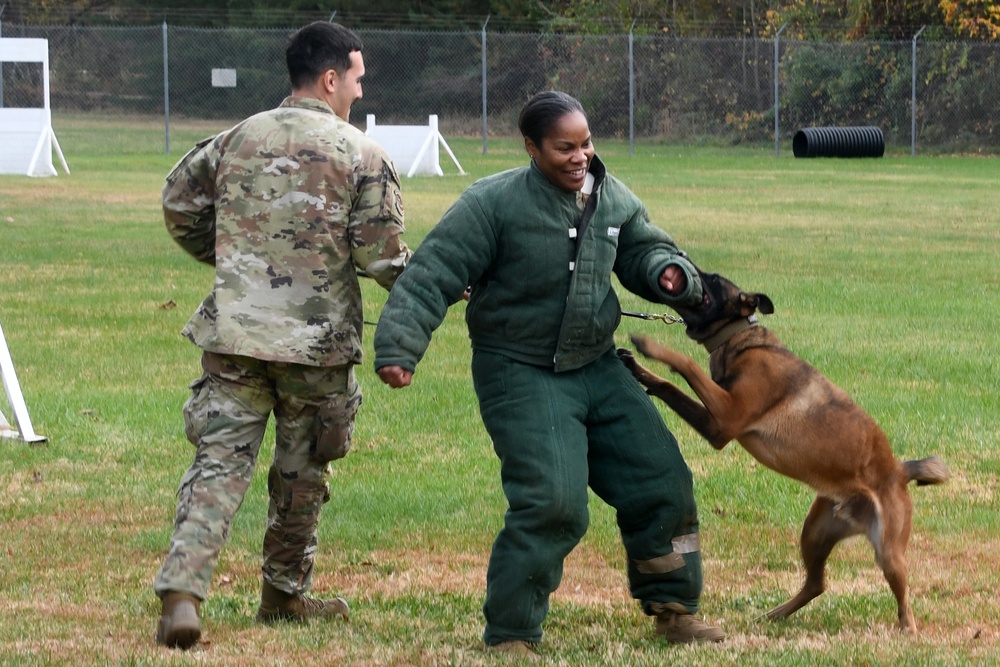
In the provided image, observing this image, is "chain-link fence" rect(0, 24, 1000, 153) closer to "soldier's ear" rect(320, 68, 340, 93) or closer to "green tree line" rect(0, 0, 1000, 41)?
"green tree line" rect(0, 0, 1000, 41)

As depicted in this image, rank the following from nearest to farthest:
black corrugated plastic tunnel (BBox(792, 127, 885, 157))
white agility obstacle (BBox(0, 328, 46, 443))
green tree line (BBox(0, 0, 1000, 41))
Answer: white agility obstacle (BBox(0, 328, 46, 443)) < black corrugated plastic tunnel (BBox(792, 127, 885, 157)) < green tree line (BBox(0, 0, 1000, 41))

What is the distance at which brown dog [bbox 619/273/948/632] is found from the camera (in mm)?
4828

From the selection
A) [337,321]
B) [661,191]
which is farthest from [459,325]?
[661,191]

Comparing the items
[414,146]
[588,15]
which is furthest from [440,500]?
[588,15]

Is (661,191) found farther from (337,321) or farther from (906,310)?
(337,321)

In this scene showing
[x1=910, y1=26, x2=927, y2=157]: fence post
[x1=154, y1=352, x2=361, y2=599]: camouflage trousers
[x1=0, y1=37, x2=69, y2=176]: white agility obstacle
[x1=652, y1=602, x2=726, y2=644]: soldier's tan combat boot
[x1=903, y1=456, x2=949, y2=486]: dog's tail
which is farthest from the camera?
[x1=910, y1=26, x2=927, y2=157]: fence post

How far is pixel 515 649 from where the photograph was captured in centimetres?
440

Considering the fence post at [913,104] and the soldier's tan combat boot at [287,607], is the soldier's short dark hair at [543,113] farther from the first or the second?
the fence post at [913,104]

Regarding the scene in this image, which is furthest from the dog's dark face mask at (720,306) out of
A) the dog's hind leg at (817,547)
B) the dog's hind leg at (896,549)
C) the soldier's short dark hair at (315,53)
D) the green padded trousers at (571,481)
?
the soldier's short dark hair at (315,53)

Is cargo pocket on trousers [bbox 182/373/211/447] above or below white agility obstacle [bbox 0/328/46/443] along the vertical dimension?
above

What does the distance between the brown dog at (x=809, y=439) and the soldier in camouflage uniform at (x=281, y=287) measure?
997 mm

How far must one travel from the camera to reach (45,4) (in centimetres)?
5431

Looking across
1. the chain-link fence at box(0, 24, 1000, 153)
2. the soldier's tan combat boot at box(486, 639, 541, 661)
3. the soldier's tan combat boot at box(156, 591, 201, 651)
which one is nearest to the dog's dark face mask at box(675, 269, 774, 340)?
the soldier's tan combat boot at box(486, 639, 541, 661)

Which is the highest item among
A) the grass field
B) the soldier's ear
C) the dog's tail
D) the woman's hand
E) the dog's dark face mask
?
the soldier's ear
